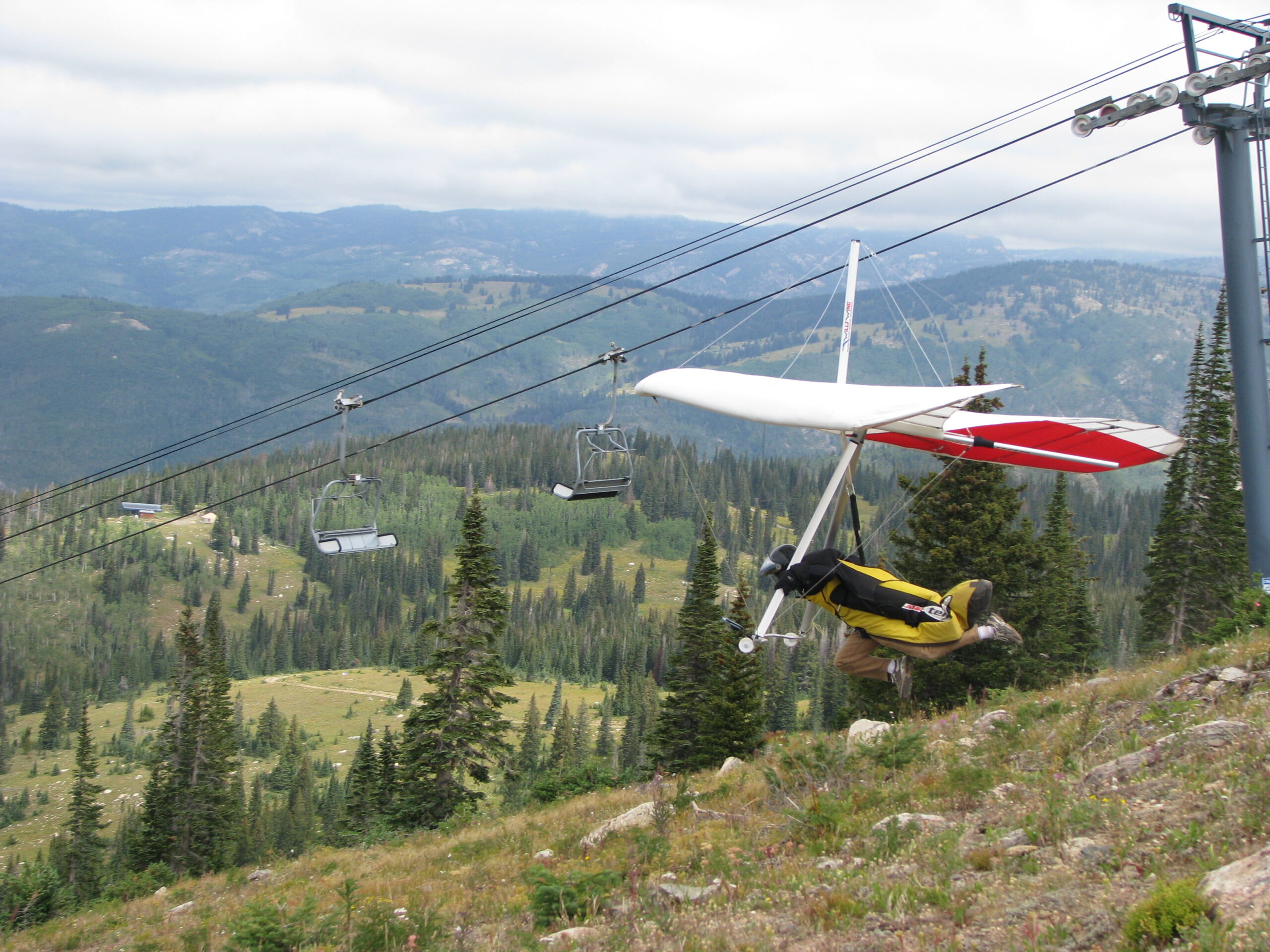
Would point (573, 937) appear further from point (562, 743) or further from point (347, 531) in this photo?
point (562, 743)

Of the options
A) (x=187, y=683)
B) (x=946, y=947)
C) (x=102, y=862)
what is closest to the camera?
(x=946, y=947)

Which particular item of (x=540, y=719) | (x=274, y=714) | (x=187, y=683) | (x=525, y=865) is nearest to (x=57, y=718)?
(x=274, y=714)

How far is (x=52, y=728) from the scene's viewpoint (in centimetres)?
16350

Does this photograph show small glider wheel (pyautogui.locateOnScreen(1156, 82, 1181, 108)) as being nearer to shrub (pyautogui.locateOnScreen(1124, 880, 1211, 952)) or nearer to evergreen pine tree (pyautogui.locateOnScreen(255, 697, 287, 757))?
shrub (pyautogui.locateOnScreen(1124, 880, 1211, 952))

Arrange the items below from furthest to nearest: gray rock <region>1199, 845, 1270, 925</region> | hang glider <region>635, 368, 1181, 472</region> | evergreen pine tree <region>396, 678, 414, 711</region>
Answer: evergreen pine tree <region>396, 678, 414, 711</region> → hang glider <region>635, 368, 1181, 472</region> → gray rock <region>1199, 845, 1270, 925</region>

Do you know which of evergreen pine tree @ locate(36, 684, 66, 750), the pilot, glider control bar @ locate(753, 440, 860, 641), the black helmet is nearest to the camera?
the pilot

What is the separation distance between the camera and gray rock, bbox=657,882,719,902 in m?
10.3

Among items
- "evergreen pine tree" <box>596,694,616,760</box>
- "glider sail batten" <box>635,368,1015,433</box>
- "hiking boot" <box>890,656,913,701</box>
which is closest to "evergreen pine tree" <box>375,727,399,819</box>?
"hiking boot" <box>890,656,913,701</box>

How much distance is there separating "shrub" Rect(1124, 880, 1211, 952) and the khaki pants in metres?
7.75

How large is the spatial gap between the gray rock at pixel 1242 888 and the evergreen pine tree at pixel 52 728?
191 metres

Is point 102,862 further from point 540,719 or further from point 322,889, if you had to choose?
point 322,889

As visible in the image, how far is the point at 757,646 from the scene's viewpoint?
15984 millimetres

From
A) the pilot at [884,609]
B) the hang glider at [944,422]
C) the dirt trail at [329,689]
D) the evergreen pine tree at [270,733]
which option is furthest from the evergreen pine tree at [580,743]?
the hang glider at [944,422]

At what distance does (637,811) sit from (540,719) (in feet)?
426
